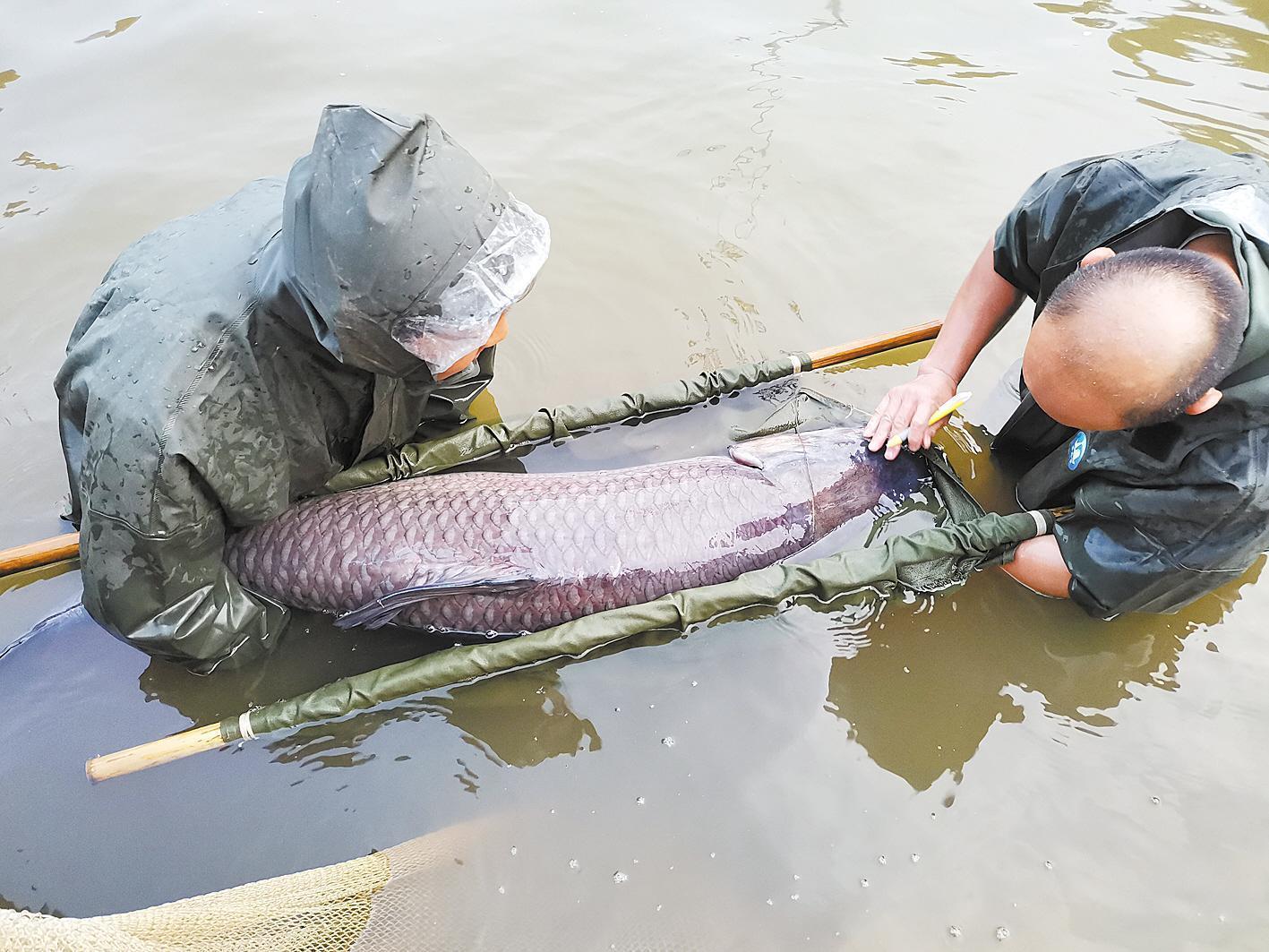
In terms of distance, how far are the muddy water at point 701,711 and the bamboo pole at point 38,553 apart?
0.71ft

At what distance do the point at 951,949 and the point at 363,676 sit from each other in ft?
6.39

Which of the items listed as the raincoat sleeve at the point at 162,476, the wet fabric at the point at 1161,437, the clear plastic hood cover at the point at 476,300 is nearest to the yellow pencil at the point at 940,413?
the wet fabric at the point at 1161,437

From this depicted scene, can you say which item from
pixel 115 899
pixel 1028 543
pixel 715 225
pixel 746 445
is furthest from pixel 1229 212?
pixel 115 899

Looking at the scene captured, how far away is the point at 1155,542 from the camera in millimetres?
2479

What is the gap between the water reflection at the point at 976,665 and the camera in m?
2.81

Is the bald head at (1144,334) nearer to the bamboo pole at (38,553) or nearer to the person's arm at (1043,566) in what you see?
the person's arm at (1043,566)

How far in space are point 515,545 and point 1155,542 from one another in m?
2.03

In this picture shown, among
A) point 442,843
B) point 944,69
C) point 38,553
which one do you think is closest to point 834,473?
point 442,843

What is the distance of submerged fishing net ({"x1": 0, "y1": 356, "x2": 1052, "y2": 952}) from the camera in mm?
2062

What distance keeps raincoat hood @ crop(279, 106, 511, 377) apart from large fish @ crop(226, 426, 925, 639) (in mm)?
814

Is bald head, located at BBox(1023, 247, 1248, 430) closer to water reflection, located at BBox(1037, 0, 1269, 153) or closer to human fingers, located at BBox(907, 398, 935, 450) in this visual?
human fingers, located at BBox(907, 398, 935, 450)

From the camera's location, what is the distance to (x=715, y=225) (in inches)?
178

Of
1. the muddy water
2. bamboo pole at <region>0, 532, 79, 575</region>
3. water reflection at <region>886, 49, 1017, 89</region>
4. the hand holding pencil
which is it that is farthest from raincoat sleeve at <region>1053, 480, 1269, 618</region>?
water reflection at <region>886, 49, 1017, 89</region>

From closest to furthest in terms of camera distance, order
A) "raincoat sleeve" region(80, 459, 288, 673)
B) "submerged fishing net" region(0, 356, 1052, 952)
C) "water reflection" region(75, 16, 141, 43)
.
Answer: "submerged fishing net" region(0, 356, 1052, 952) < "raincoat sleeve" region(80, 459, 288, 673) < "water reflection" region(75, 16, 141, 43)
